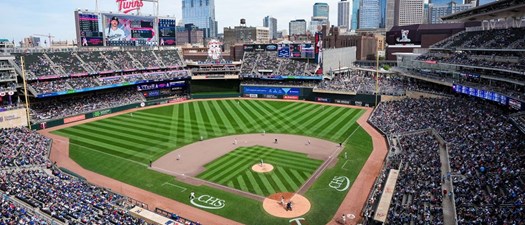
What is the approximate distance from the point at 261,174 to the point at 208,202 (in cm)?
606

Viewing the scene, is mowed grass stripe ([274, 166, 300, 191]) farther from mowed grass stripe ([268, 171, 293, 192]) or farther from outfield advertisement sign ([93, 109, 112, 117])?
outfield advertisement sign ([93, 109, 112, 117])

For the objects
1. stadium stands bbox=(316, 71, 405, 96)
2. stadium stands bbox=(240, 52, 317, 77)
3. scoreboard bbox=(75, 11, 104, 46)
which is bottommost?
stadium stands bbox=(316, 71, 405, 96)

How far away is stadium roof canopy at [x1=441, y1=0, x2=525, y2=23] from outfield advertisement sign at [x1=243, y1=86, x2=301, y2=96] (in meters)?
27.8

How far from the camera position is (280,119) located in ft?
169

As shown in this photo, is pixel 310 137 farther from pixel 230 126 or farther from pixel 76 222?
pixel 76 222

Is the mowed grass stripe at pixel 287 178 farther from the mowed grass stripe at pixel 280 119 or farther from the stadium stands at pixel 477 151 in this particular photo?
the mowed grass stripe at pixel 280 119

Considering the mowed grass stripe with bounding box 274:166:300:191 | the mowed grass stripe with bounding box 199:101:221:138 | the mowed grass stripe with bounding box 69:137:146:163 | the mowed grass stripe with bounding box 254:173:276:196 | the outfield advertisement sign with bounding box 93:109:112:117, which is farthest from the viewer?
the outfield advertisement sign with bounding box 93:109:112:117

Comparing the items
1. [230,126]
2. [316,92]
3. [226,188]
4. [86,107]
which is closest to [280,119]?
[230,126]

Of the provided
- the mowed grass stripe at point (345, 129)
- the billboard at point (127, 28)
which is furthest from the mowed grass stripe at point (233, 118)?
the billboard at point (127, 28)

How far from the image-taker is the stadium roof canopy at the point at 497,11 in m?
38.7

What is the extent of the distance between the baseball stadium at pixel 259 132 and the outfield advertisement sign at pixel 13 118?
0.16 m

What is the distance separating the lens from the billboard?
207 feet

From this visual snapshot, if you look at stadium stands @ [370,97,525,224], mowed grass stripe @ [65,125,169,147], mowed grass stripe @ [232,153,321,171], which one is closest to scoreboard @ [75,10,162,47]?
mowed grass stripe @ [65,125,169,147]

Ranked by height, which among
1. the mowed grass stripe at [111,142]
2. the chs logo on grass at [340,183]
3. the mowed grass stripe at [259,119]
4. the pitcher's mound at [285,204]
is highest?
the mowed grass stripe at [259,119]
